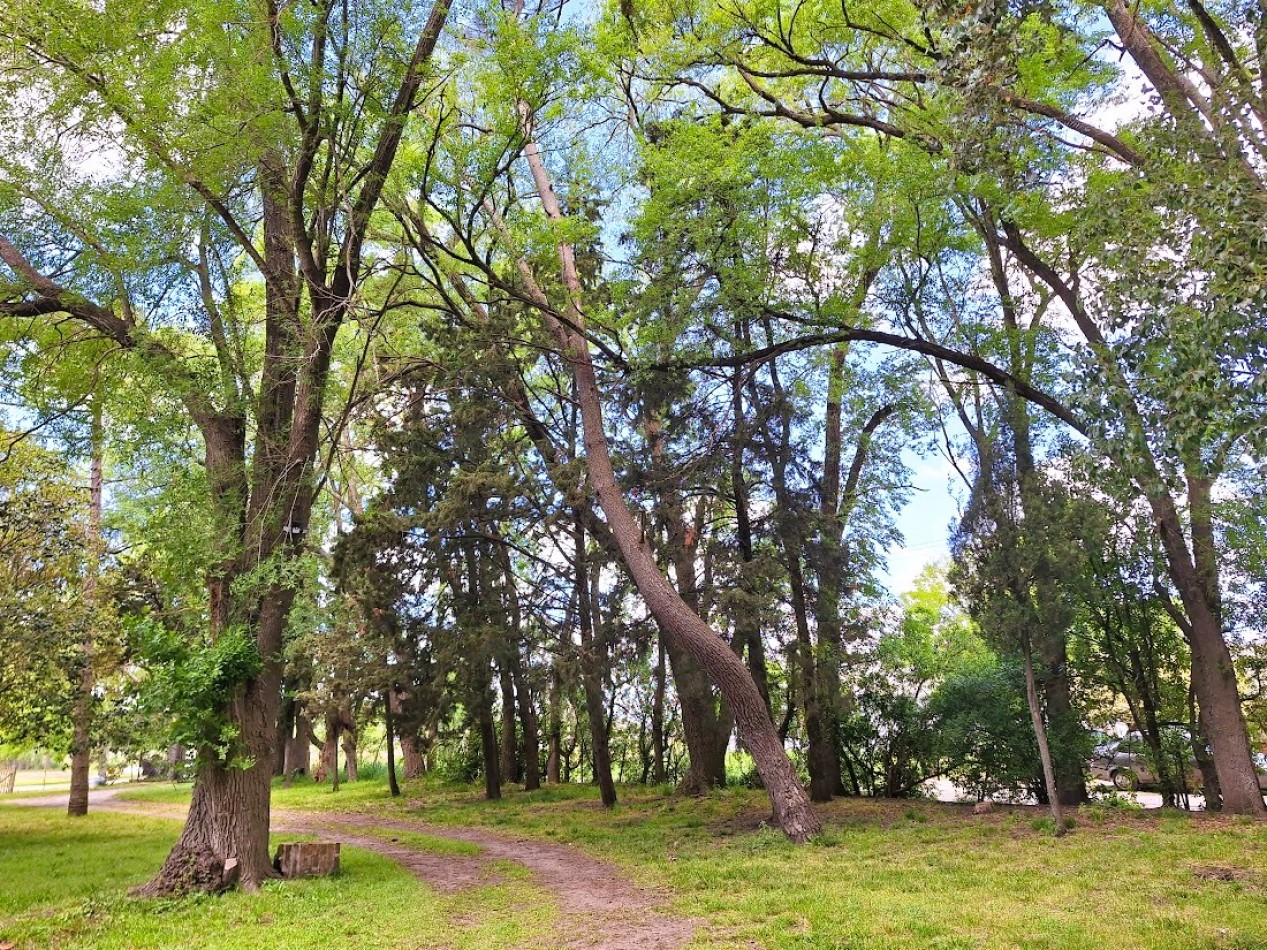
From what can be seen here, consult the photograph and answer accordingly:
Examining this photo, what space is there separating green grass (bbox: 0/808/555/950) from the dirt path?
0.29 meters

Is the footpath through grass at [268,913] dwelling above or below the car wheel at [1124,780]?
above

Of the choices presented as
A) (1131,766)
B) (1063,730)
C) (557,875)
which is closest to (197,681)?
(557,875)

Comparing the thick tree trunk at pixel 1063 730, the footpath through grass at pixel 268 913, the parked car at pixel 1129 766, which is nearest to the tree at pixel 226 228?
the footpath through grass at pixel 268 913

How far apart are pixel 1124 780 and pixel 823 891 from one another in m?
11.4

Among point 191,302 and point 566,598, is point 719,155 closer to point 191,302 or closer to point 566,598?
point 191,302

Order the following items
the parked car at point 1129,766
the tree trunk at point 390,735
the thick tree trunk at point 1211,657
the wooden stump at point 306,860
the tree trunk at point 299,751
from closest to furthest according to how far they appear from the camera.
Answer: the wooden stump at point 306,860 → the thick tree trunk at point 1211,657 → the parked car at point 1129,766 → the tree trunk at point 390,735 → the tree trunk at point 299,751

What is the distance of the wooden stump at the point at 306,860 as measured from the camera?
885cm

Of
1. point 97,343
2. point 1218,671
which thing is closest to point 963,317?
point 1218,671

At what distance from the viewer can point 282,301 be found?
9.70 m

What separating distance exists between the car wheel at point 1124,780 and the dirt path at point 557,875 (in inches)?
414

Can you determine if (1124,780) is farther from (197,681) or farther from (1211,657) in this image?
(197,681)

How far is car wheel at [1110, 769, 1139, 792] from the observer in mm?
14250

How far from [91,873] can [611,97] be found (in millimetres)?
13581

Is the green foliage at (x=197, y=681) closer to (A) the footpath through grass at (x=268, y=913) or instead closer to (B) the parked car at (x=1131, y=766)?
(A) the footpath through grass at (x=268, y=913)
